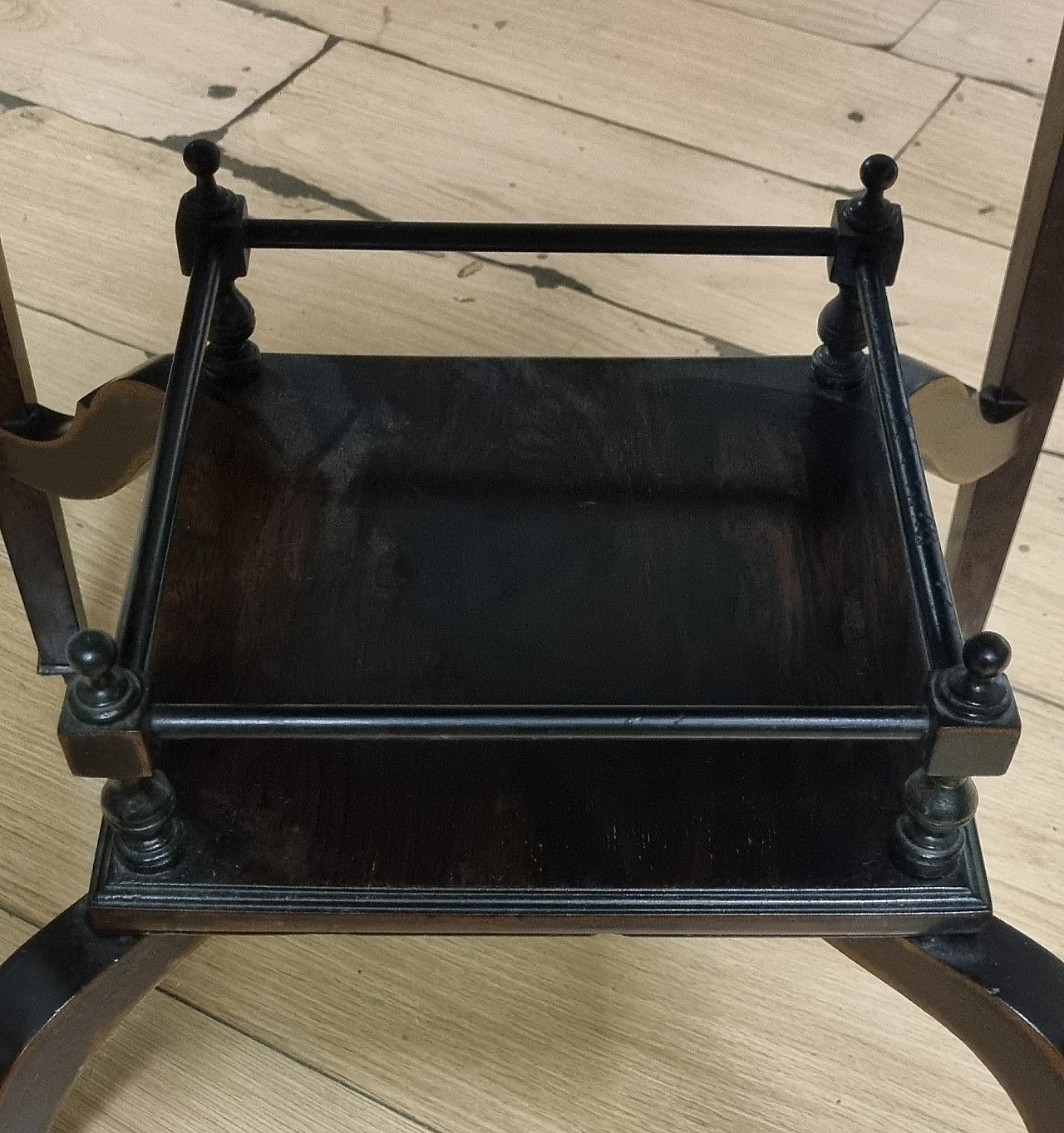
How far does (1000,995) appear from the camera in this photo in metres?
0.53

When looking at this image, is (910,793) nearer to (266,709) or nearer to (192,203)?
(266,709)

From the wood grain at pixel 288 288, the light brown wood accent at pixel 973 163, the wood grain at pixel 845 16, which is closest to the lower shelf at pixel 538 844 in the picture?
the wood grain at pixel 288 288

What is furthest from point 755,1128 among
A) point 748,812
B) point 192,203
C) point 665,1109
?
point 192,203

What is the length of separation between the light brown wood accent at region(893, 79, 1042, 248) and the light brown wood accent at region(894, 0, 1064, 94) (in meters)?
0.03

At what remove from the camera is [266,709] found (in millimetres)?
479

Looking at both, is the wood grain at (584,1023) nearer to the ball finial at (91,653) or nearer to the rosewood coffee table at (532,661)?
the rosewood coffee table at (532,661)

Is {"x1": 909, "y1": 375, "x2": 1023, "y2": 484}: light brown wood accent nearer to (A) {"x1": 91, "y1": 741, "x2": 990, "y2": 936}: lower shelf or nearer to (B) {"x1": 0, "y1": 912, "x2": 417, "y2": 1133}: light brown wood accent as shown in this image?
(A) {"x1": 91, "y1": 741, "x2": 990, "y2": 936}: lower shelf

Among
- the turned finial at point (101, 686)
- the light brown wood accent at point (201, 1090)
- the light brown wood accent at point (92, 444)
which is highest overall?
the turned finial at point (101, 686)

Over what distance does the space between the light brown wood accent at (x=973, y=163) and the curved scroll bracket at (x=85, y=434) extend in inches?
23.1

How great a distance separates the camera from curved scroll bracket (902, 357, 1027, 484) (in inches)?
27.8

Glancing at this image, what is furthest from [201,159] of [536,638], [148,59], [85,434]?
[148,59]

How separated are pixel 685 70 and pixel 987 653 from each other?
2.78 ft

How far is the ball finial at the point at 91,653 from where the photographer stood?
46 cm

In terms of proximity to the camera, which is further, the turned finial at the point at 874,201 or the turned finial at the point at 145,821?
the turned finial at the point at 874,201
